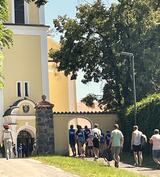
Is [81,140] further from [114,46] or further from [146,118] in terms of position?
[114,46]

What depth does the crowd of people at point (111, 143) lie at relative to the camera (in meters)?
24.2

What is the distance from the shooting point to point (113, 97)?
1741 inches

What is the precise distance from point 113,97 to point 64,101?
1014 centimetres

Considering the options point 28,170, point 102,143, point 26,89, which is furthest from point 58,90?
point 28,170

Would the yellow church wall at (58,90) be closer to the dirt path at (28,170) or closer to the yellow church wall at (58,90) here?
the yellow church wall at (58,90)

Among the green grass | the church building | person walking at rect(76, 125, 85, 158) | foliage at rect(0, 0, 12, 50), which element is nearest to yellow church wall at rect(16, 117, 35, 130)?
the church building

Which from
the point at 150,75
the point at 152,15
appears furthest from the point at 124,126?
the point at 152,15

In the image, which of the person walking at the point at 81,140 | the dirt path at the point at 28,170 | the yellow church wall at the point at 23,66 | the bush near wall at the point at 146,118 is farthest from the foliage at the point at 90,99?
the dirt path at the point at 28,170

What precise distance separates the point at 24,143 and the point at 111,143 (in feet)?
72.0

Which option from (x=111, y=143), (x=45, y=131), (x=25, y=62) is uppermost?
(x=25, y=62)

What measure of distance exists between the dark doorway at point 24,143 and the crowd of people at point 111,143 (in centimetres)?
922

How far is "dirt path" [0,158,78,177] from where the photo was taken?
770 inches

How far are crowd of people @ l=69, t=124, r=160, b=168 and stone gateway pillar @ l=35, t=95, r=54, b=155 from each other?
1441mm

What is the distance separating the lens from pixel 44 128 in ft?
107
